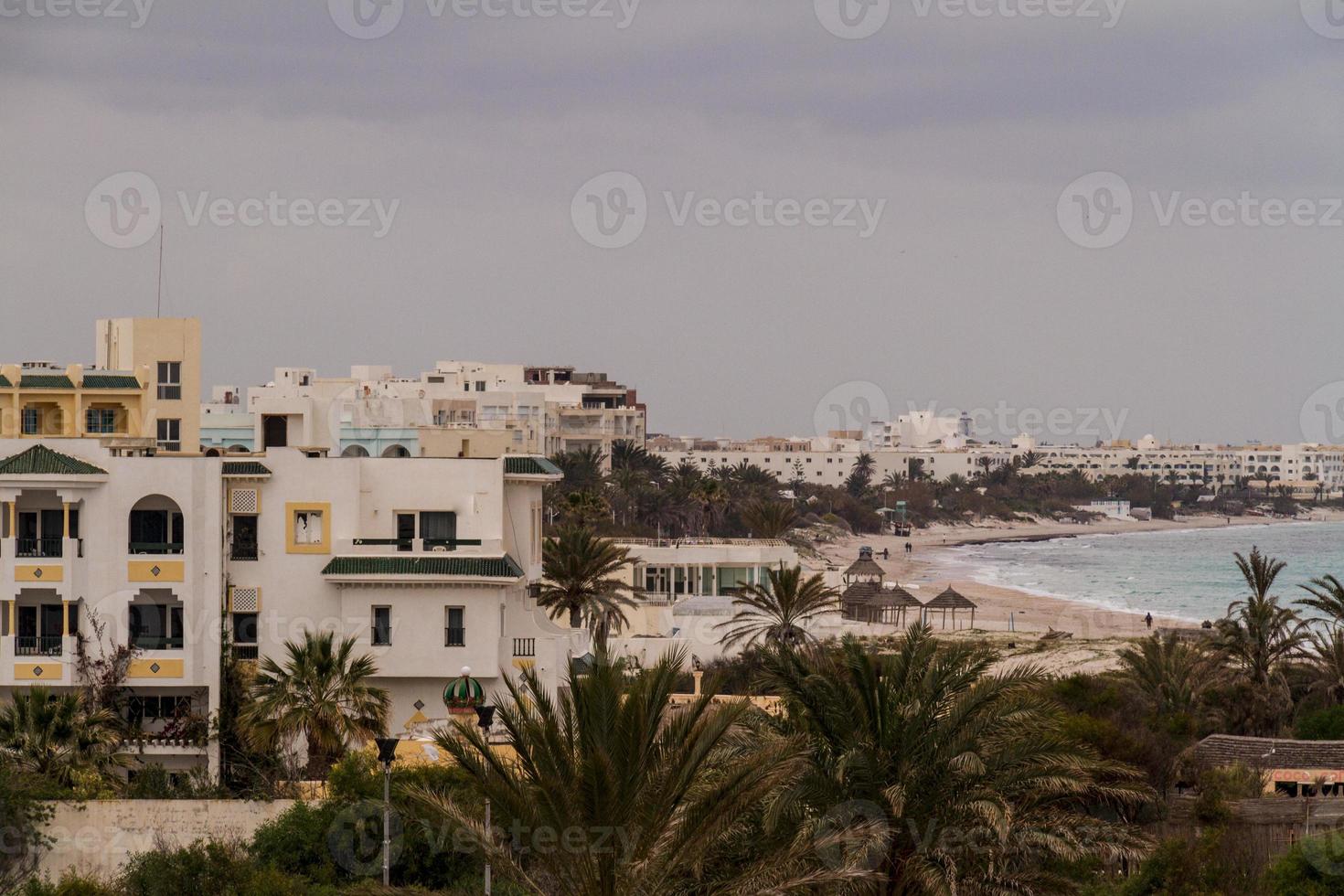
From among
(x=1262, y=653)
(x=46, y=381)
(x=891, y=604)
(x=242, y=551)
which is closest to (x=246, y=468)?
(x=242, y=551)

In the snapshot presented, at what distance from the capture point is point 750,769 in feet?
56.7

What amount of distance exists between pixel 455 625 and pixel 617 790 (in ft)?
59.0

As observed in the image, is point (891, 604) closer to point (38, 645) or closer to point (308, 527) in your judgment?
point (308, 527)

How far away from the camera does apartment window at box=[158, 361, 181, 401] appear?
40.4 m

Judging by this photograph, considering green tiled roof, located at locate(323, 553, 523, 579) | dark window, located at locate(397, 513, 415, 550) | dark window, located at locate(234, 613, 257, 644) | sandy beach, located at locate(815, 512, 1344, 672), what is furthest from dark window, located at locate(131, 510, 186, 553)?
sandy beach, located at locate(815, 512, 1344, 672)

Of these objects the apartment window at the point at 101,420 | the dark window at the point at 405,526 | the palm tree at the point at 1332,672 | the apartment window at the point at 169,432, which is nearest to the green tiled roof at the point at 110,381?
the apartment window at the point at 101,420

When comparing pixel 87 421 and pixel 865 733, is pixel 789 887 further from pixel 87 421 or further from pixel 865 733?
pixel 87 421

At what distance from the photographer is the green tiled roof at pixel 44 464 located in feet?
108

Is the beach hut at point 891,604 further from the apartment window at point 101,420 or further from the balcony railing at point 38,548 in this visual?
the balcony railing at point 38,548

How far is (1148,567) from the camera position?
476ft

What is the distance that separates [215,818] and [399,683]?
8258 millimetres

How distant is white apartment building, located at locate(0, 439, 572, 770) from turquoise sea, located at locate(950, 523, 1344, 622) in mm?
66125

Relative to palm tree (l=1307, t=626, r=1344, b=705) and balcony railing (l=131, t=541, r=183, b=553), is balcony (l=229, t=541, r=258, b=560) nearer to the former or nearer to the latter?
balcony railing (l=131, t=541, r=183, b=553)

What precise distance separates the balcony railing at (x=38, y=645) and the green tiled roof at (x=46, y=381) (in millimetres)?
6513
